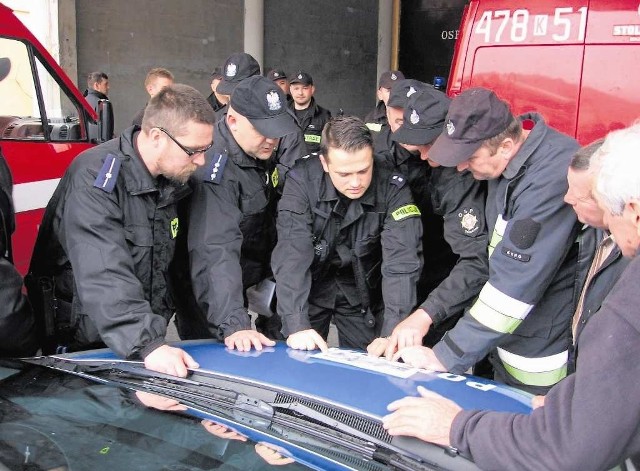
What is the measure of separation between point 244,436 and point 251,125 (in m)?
1.61

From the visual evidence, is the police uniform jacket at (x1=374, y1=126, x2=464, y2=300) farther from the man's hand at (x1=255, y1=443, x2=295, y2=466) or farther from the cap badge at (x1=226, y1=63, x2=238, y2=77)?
the man's hand at (x1=255, y1=443, x2=295, y2=466)

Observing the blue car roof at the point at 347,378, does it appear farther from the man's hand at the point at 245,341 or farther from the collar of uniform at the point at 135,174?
the collar of uniform at the point at 135,174

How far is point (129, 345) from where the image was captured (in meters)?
2.19

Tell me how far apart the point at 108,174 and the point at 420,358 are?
119 centimetres

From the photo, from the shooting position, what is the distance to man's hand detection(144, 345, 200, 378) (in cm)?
206

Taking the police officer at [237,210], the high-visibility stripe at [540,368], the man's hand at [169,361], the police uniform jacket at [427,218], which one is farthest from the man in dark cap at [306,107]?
the man's hand at [169,361]

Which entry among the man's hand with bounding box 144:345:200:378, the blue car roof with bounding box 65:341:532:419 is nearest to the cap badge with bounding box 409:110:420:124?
the blue car roof with bounding box 65:341:532:419

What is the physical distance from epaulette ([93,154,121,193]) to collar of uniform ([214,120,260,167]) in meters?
0.60

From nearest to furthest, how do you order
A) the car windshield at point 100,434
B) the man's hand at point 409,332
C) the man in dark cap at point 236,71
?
the car windshield at point 100,434, the man's hand at point 409,332, the man in dark cap at point 236,71

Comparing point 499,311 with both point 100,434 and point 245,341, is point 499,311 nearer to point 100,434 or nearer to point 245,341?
point 245,341

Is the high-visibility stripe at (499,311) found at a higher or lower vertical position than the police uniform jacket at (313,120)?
lower

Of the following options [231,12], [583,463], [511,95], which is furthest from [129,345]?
[231,12]

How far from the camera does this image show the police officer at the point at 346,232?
8.91 feet

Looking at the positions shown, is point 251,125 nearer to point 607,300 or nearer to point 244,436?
point 244,436
